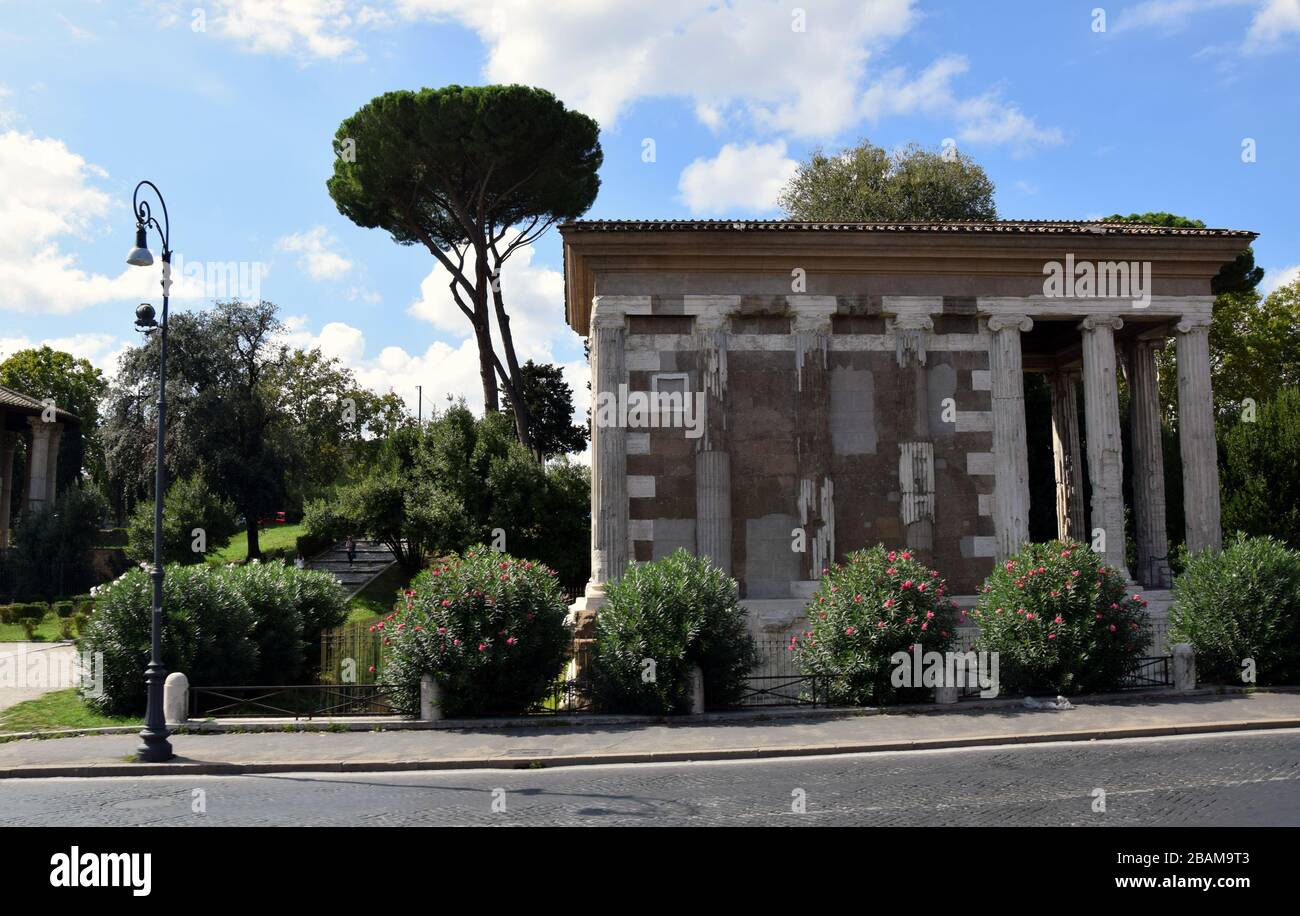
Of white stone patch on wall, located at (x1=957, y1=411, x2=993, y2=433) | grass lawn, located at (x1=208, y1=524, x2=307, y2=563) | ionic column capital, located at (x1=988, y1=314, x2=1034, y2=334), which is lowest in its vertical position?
grass lawn, located at (x1=208, y1=524, x2=307, y2=563)

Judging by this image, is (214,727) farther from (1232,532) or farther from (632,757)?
(1232,532)

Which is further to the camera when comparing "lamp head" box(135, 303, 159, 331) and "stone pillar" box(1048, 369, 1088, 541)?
"stone pillar" box(1048, 369, 1088, 541)

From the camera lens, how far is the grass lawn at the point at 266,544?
41397 mm

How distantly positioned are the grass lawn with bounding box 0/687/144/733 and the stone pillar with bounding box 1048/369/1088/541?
69.2 ft

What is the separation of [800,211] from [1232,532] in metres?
21.1

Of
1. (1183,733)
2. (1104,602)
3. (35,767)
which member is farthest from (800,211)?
(35,767)

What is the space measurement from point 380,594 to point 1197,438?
84.0ft

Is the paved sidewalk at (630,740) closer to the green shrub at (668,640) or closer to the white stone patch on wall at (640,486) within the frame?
the green shrub at (668,640)

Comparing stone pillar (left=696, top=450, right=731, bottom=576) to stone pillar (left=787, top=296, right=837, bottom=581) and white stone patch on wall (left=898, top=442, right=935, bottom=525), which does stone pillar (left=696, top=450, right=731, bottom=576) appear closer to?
stone pillar (left=787, top=296, right=837, bottom=581)

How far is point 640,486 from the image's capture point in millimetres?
19219

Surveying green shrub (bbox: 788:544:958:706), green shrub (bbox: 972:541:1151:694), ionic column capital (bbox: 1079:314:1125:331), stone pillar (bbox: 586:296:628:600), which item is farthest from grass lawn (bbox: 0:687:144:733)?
ionic column capital (bbox: 1079:314:1125:331)

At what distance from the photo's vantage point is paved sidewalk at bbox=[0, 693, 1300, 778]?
12062 mm

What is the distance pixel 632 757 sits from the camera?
1216cm

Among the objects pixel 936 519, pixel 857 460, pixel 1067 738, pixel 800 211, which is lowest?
pixel 1067 738
